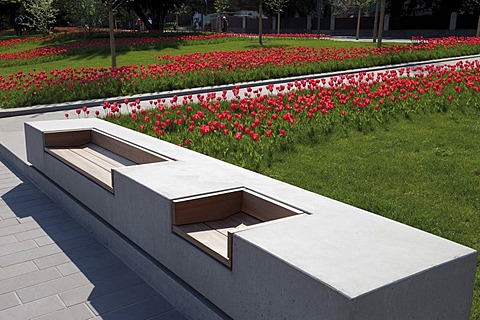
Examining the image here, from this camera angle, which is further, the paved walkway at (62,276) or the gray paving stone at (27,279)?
the gray paving stone at (27,279)

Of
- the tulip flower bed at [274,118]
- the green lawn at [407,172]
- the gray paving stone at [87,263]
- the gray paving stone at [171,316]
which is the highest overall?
the tulip flower bed at [274,118]

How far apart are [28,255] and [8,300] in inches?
33.8

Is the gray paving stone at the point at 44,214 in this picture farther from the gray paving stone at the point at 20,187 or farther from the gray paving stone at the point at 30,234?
the gray paving stone at the point at 20,187

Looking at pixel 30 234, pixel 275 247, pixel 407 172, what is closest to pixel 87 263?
pixel 30 234

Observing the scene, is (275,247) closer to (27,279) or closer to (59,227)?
(27,279)

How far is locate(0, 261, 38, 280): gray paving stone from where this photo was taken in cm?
439

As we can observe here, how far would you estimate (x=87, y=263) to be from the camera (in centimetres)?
462

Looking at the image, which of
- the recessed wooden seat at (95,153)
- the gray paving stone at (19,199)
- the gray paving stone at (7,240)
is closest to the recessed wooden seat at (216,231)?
the recessed wooden seat at (95,153)

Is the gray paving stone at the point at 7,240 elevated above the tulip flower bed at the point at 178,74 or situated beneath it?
situated beneath

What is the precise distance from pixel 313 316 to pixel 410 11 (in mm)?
54415

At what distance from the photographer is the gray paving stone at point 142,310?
3.74 metres

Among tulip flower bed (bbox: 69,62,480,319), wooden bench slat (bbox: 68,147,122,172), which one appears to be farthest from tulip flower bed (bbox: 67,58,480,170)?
wooden bench slat (bbox: 68,147,122,172)

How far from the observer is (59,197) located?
19.9ft

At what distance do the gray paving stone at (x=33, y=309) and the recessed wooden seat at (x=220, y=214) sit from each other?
1.04 m
